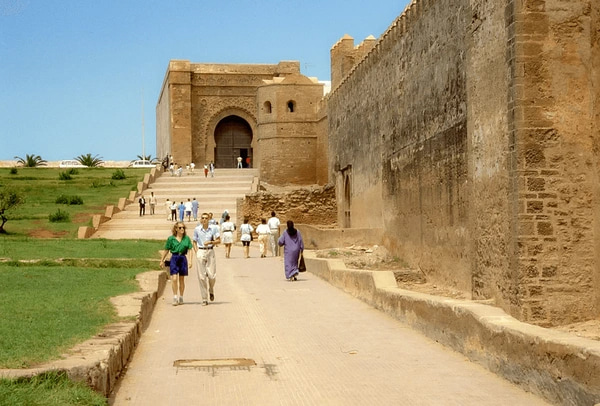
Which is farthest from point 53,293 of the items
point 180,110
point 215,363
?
point 180,110

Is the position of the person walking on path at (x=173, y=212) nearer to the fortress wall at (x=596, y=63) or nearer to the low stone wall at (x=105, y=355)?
the low stone wall at (x=105, y=355)

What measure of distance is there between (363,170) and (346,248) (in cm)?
429

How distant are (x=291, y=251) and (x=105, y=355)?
10.3 metres

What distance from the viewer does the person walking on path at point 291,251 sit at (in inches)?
669

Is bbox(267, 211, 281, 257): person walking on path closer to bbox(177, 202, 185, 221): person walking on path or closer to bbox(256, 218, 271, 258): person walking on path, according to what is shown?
bbox(256, 218, 271, 258): person walking on path

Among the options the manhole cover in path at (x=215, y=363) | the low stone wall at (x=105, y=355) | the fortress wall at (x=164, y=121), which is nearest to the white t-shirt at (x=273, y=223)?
the low stone wall at (x=105, y=355)

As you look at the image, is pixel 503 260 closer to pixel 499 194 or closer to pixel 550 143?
pixel 499 194

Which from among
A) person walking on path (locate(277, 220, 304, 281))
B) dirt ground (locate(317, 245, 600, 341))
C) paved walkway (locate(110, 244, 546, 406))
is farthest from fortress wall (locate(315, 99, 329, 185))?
paved walkway (locate(110, 244, 546, 406))

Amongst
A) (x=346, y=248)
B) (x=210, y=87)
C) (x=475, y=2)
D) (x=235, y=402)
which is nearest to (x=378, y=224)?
(x=346, y=248)

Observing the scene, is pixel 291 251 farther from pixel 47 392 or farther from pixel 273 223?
pixel 47 392

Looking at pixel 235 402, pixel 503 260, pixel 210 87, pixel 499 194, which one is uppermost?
pixel 210 87

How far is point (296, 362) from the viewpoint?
330 inches

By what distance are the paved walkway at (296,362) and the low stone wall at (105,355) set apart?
159 mm

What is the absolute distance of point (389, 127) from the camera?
2177 centimetres
